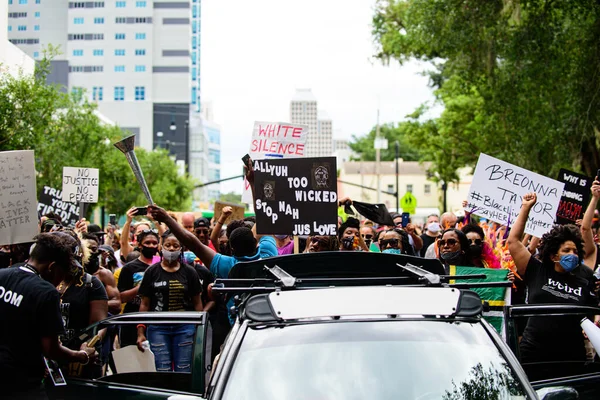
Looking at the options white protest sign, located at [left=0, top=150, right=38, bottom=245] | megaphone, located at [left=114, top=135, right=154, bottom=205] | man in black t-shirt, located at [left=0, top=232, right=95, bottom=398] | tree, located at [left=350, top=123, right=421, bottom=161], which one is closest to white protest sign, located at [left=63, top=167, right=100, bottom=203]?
white protest sign, located at [left=0, top=150, right=38, bottom=245]

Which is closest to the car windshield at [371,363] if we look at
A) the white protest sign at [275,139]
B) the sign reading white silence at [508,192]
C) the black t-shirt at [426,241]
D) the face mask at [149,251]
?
the face mask at [149,251]

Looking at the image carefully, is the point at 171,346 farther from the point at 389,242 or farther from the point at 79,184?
the point at 79,184

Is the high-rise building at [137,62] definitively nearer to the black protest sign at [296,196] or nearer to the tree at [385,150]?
the tree at [385,150]

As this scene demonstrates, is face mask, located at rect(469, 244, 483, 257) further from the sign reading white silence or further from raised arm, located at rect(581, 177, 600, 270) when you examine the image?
the sign reading white silence

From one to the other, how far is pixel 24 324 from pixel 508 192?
6911 mm

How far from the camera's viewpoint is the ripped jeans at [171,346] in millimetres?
7758

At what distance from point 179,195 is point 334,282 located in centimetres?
7403

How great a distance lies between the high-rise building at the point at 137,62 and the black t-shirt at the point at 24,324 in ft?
395

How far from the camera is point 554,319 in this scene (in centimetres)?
667

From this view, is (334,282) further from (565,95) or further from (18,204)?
(565,95)

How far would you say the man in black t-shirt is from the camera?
508cm

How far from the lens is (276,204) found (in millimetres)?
9258

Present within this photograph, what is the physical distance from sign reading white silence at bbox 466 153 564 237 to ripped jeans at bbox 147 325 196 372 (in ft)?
14.0

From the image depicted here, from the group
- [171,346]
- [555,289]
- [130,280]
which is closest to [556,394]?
[555,289]
